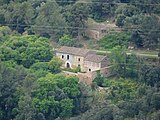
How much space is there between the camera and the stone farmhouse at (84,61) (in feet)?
91.0

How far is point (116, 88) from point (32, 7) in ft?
33.1

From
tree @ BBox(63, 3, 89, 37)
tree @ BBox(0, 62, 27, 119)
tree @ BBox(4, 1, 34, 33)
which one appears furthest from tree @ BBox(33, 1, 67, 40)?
tree @ BBox(0, 62, 27, 119)

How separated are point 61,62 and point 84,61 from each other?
109 centimetres

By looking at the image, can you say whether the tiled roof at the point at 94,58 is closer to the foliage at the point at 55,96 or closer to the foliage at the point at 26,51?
the foliage at the point at 26,51

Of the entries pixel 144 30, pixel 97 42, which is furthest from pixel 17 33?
pixel 144 30

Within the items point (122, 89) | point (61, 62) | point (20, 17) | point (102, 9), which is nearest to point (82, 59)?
point (61, 62)

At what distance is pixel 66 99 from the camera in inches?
982

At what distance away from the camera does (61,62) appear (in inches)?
1128

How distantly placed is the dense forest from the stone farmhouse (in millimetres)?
468

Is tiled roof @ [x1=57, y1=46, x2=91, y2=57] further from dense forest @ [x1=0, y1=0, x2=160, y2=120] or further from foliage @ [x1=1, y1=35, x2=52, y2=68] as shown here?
foliage @ [x1=1, y1=35, x2=52, y2=68]

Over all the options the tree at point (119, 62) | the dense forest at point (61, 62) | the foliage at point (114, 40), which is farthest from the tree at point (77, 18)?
the tree at point (119, 62)

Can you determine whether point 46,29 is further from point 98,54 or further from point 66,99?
point 66,99

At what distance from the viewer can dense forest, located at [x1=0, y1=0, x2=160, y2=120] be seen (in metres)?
24.3

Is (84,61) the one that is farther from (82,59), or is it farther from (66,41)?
(66,41)
